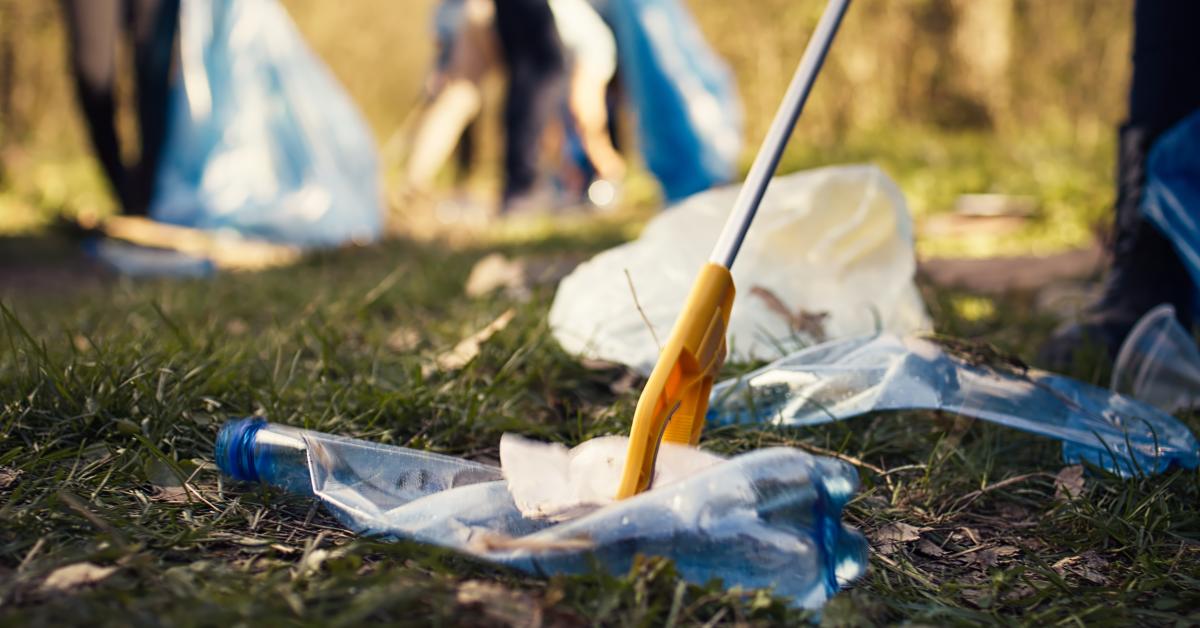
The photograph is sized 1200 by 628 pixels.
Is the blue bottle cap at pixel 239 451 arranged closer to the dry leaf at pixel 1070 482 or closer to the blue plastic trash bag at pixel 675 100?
the dry leaf at pixel 1070 482

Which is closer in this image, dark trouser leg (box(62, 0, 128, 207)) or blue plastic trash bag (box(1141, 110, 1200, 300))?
blue plastic trash bag (box(1141, 110, 1200, 300))

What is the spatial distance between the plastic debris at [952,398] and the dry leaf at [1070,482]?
2 cm

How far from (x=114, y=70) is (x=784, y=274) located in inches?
125

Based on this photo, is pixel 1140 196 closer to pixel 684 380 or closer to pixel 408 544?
pixel 684 380

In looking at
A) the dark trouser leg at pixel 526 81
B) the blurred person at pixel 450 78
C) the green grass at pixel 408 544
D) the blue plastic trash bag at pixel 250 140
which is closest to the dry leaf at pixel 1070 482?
the green grass at pixel 408 544

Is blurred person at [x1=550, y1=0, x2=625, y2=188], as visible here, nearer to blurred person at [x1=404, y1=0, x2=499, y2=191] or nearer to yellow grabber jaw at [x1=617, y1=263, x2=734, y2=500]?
blurred person at [x1=404, y1=0, x2=499, y2=191]

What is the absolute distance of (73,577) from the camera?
0.88 metres

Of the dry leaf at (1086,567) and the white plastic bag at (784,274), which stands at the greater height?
the white plastic bag at (784,274)

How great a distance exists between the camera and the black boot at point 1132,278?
6.36 feet

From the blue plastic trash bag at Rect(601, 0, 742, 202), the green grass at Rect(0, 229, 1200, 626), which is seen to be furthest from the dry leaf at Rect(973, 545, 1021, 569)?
the blue plastic trash bag at Rect(601, 0, 742, 202)

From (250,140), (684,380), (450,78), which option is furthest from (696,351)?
(450,78)

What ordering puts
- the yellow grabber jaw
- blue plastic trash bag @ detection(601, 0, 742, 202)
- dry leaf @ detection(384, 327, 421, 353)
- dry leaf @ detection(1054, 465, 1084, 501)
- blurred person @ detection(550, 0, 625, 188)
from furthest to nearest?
blurred person @ detection(550, 0, 625, 188)
blue plastic trash bag @ detection(601, 0, 742, 202)
dry leaf @ detection(384, 327, 421, 353)
dry leaf @ detection(1054, 465, 1084, 501)
the yellow grabber jaw

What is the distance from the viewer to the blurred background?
6105 millimetres

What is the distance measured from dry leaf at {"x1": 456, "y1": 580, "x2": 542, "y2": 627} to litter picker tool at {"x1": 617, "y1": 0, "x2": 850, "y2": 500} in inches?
6.1
